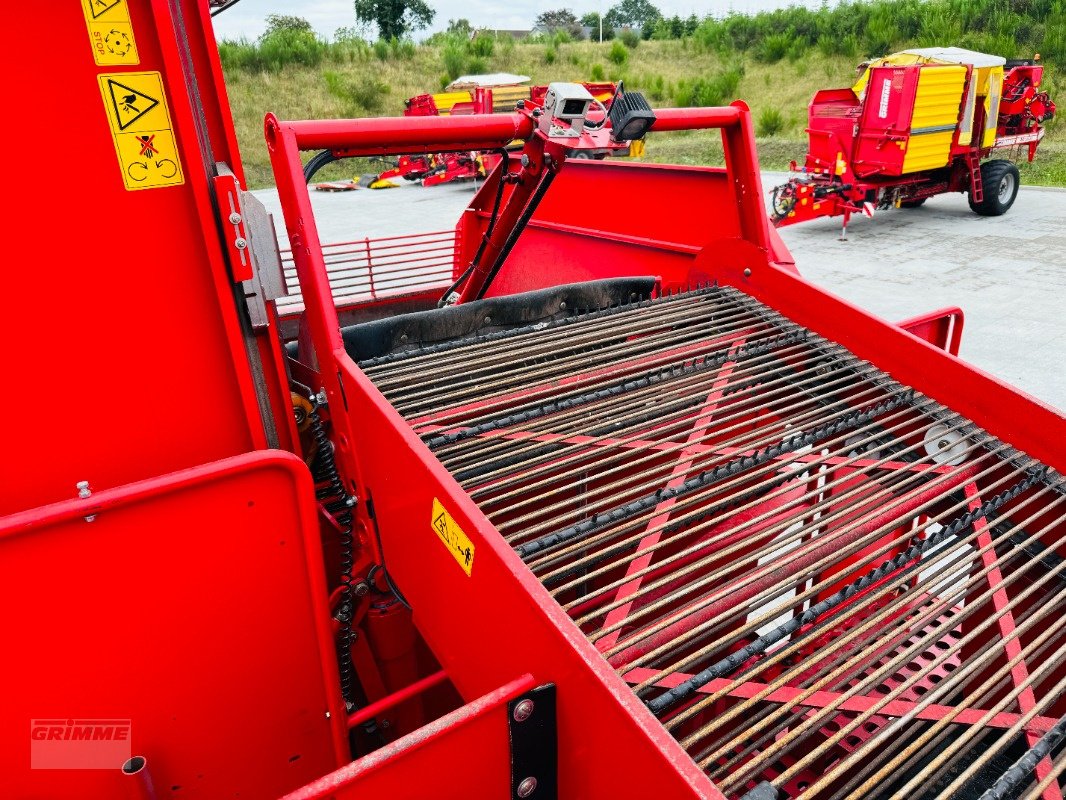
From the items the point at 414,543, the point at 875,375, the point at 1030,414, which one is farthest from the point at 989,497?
the point at 414,543

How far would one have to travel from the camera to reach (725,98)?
21.6 m

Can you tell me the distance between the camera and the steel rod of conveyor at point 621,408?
81.2 inches

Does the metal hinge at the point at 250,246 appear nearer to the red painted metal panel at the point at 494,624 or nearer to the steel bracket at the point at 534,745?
the red painted metal panel at the point at 494,624

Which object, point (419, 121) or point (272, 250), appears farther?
point (419, 121)

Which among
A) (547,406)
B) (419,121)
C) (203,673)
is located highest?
(419,121)

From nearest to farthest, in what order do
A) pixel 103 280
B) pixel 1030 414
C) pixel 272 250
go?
pixel 103 280 → pixel 272 250 → pixel 1030 414

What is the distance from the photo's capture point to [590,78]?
2523 centimetres

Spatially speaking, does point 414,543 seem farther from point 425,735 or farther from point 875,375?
point 875,375

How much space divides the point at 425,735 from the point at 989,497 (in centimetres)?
184

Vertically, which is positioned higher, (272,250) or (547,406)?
(272,250)

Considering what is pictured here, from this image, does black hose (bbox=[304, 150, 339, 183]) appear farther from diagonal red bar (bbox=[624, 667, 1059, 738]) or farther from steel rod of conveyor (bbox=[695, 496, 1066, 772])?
steel rod of conveyor (bbox=[695, 496, 1066, 772])

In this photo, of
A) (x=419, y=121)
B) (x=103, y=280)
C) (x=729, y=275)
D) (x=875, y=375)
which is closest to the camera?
(x=103, y=280)

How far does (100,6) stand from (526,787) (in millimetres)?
1923

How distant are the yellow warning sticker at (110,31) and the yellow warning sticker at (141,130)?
0.13ft
